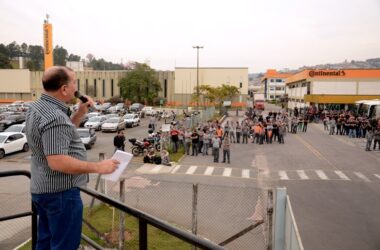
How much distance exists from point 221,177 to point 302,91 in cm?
5318

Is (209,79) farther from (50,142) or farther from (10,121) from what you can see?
(50,142)

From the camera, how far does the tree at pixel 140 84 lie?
270ft

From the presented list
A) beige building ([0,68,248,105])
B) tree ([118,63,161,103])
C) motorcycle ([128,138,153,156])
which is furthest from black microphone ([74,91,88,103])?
tree ([118,63,161,103])

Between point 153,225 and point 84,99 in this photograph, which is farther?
point 84,99

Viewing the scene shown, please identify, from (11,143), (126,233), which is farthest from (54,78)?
(11,143)

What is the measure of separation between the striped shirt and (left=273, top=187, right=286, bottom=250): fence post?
4.73 meters

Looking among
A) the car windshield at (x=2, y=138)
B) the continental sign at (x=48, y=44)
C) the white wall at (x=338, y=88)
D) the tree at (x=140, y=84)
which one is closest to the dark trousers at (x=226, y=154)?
the car windshield at (x=2, y=138)

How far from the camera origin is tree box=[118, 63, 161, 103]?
3246 inches

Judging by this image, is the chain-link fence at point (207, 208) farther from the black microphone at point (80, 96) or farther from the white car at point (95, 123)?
the white car at point (95, 123)

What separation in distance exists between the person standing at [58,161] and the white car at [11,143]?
2180cm

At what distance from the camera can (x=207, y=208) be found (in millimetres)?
11492

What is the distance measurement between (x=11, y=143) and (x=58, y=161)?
23.7 meters

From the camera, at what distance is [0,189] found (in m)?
14.8

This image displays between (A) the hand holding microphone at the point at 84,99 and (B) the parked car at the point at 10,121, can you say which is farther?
(B) the parked car at the point at 10,121
